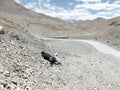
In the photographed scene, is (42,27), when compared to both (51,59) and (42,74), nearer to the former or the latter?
(51,59)

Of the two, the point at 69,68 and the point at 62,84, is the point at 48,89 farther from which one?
the point at 69,68

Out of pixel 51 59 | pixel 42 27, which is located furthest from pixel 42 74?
pixel 42 27

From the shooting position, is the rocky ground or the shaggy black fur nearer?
the rocky ground

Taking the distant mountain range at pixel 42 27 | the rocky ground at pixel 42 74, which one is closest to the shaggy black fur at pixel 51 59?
the rocky ground at pixel 42 74

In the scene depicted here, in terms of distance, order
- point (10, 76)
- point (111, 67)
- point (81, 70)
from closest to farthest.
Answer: point (10, 76) → point (81, 70) → point (111, 67)

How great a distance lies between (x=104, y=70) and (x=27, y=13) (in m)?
149

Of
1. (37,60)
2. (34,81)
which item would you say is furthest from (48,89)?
(37,60)

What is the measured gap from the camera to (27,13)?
167750 millimetres

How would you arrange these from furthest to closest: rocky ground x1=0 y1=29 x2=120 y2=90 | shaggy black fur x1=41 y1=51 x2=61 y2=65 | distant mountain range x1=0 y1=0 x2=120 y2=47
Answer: distant mountain range x1=0 y1=0 x2=120 y2=47
shaggy black fur x1=41 y1=51 x2=61 y2=65
rocky ground x1=0 y1=29 x2=120 y2=90

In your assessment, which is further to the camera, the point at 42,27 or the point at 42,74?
the point at 42,27

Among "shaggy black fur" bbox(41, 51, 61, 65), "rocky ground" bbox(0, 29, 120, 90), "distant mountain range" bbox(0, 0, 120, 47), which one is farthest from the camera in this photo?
"distant mountain range" bbox(0, 0, 120, 47)

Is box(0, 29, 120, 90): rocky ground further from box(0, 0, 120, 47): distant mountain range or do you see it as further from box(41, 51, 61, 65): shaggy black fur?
box(0, 0, 120, 47): distant mountain range

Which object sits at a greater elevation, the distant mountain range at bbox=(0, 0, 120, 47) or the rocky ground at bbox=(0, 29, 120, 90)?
the distant mountain range at bbox=(0, 0, 120, 47)

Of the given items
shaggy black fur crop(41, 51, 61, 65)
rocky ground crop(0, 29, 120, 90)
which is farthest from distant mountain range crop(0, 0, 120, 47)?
rocky ground crop(0, 29, 120, 90)
